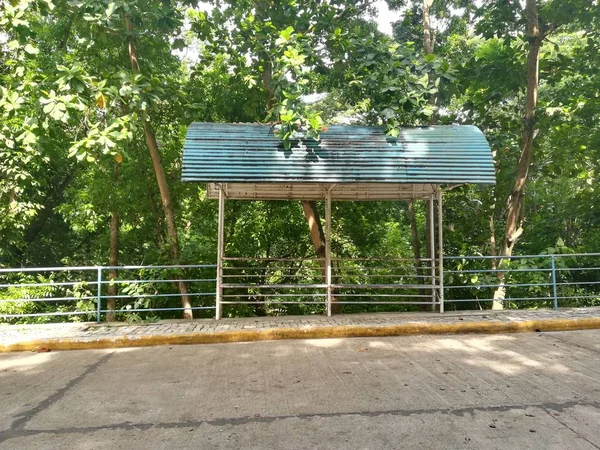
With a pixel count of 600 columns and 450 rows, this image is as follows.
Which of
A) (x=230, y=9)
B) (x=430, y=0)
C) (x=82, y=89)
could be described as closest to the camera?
(x=82, y=89)

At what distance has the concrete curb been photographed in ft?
21.8

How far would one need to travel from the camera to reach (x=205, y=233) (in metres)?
11.0

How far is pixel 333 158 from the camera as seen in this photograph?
24.9ft

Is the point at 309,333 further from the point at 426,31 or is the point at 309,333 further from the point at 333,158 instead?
the point at 426,31

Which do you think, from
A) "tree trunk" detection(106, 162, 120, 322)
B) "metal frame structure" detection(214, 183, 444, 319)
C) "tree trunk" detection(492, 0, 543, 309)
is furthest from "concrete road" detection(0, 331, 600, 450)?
"tree trunk" detection(492, 0, 543, 309)

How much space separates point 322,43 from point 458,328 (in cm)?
700

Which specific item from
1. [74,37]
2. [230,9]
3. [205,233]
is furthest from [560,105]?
[74,37]

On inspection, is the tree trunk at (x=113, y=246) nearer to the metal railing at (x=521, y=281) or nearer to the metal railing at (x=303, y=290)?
the metal railing at (x=303, y=290)

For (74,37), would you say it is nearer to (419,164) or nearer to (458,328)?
(419,164)

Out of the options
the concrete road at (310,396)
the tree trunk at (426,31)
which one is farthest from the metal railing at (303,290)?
the tree trunk at (426,31)

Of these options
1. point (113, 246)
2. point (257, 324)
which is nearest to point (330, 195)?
point (257, 324)

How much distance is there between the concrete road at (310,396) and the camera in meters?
3.60

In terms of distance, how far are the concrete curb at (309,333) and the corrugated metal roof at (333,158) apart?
2.36m

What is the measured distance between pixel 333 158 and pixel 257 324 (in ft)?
10.0
